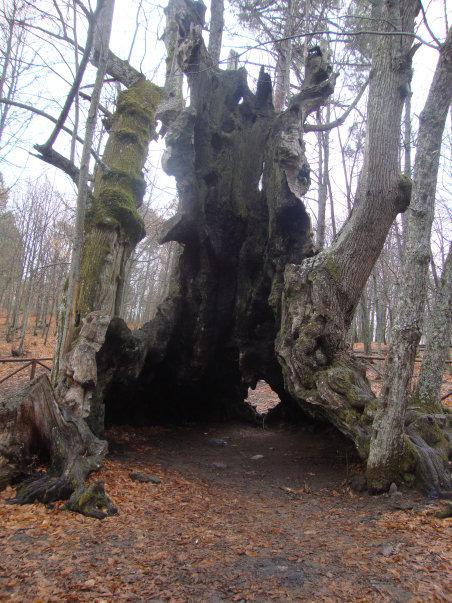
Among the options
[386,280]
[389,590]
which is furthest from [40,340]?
[389,590]

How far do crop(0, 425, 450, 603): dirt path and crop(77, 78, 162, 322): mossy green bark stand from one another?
293cm

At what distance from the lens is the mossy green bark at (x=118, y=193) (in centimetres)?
682

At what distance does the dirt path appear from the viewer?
283cm

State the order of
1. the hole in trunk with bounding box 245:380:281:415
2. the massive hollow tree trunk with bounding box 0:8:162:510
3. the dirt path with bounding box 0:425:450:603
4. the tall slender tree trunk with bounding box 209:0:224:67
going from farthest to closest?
the hole in trunk with bounding box 245:380:281:415 → the tall slender tree trunk with bounding box 209:0:224:67 → the massive hollow tree trunk with bounding box 0:8:162:510 → the dirt path with bounding box 0:425:450:603

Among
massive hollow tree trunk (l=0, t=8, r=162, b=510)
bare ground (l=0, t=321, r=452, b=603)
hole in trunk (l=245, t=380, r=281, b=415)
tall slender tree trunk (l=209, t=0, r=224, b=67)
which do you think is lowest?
hole in trunk (l=245, t=380, r=281, b=415)

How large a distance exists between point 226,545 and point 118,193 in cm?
571

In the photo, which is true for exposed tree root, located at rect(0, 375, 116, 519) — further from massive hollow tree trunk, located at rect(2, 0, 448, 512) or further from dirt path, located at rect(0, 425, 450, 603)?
massive hollow tree trunk, located at rect(2, 0, 448, 512)

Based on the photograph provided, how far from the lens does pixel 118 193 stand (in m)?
7.28

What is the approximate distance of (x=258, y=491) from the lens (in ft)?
18.5

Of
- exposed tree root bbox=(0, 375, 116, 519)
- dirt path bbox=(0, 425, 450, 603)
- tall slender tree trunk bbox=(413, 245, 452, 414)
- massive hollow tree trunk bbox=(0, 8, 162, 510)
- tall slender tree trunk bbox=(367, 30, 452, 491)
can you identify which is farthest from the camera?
tall slender tree trunk bbox=(413, 245, 452, 414)

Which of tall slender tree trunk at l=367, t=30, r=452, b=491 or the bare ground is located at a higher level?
tall slender tree trunk at l=367, t=30, r=452, b=491

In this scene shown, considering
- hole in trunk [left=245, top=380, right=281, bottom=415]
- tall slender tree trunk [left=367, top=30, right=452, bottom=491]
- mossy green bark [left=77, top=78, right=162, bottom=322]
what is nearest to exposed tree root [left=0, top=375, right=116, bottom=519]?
mossy green bark [left=77, top=78, right=162, bottom=322]

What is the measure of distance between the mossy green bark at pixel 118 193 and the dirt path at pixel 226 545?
2.93 metres

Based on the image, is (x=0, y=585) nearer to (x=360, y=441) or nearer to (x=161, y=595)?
(x=161, y=595)
